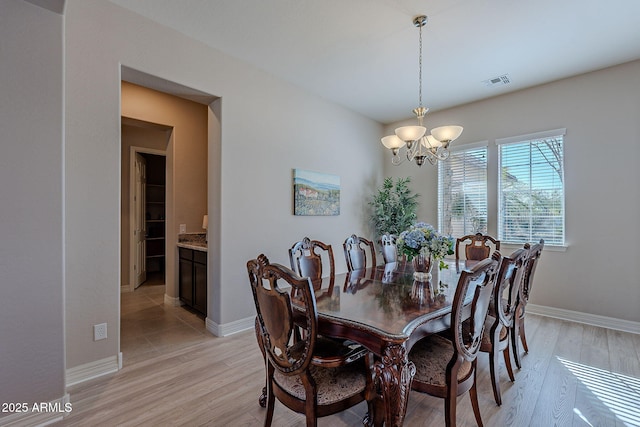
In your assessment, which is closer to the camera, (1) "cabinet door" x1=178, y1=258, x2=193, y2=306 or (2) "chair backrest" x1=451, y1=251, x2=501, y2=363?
(2) "chair backrest" x1=451, y1=251, x2=501, y2=363

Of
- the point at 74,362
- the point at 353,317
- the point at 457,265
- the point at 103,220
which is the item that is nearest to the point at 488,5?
A: the point at 457,265

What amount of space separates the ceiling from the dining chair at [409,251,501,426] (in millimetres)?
2363

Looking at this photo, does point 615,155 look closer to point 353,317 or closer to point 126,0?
point 353,317

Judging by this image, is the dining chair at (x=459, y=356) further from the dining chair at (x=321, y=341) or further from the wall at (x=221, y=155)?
the wall at (x=221, y=155)

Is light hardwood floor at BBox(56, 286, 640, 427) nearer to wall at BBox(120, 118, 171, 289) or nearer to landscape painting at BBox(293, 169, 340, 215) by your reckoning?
landscape painting at BBox(293, 169, 340, 215)

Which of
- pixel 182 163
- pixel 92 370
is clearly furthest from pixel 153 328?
pixel 182 163

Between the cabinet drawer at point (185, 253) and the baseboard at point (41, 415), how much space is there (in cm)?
211

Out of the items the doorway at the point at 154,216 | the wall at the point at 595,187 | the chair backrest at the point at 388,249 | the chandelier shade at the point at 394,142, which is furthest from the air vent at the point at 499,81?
the doorway at the point at 154,216

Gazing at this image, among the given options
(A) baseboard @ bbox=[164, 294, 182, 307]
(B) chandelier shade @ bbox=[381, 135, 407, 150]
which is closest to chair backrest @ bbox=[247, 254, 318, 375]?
(B) chandelier shade @ bbox=[381, 135, 407, 150]

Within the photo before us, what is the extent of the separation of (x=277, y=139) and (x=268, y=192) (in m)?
0.74

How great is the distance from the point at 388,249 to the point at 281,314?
2440 millimetres

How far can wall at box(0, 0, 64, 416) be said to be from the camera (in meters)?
1.74

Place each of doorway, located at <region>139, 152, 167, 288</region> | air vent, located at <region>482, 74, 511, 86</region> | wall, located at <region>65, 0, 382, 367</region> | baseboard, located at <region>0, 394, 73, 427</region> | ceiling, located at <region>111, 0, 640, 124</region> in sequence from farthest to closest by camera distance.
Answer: doorway, located at <region>139, 152, 167, 288</region>
air vent, located at <region>482, 74, 511, 86</region>
ceiling, located at <region>111, 0, 640, 124</region>
wall, located at <region>65, 0, 382, 367</region>
baseboard, located at <region>0, 394, 73, 427</region>

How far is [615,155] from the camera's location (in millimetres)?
3449
